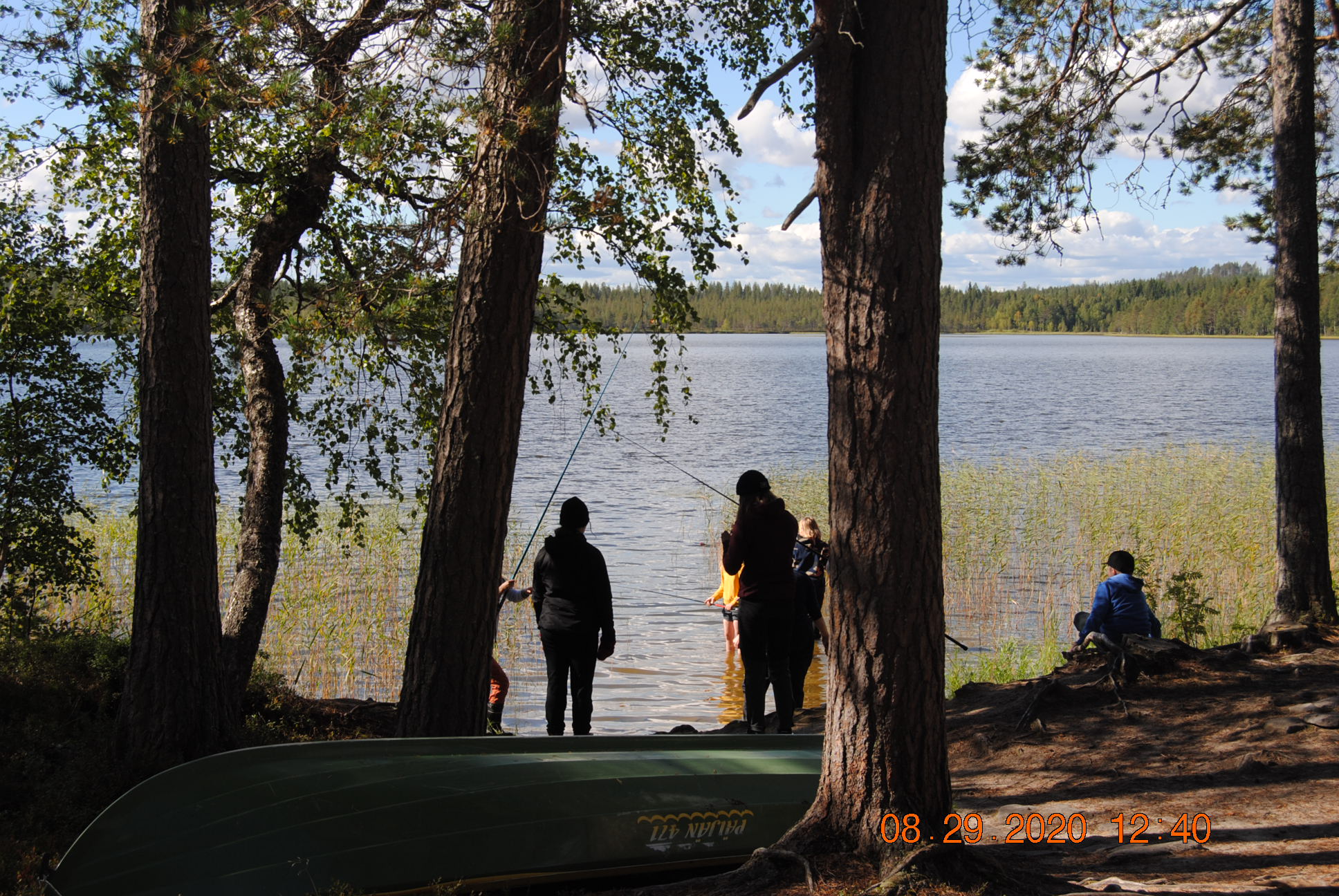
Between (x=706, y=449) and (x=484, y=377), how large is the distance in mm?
20803

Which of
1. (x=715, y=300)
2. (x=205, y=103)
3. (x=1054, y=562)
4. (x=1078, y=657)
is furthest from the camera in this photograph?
(x=715, y=300)

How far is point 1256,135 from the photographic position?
898cm

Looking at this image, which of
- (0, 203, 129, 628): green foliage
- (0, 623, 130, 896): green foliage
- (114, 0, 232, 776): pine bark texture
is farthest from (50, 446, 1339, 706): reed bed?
(114, 0, 232, 776): pine bark texture

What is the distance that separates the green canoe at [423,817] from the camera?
369cm

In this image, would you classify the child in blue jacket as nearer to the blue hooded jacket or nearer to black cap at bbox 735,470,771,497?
the blue hooded jacket

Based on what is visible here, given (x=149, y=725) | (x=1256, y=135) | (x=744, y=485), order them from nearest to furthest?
(x=149, y=725) < (x=744, y=485) < (x=1256, y=135)

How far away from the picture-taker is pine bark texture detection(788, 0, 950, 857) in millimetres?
3518

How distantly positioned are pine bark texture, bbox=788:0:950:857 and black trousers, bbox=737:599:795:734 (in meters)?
2.55

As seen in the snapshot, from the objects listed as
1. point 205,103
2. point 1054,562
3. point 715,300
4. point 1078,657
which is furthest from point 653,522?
point 715,300

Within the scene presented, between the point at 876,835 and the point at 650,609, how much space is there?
859 cm

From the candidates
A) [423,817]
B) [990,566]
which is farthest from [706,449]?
[423,817]

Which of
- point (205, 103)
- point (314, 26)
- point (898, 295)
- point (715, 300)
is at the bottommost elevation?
point (898, 295)

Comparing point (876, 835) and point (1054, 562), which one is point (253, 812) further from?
point (1054, 562)

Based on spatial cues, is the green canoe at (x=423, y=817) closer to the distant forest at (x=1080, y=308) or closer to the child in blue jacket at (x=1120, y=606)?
the child in blue jacket at (x=1120, y=606)
